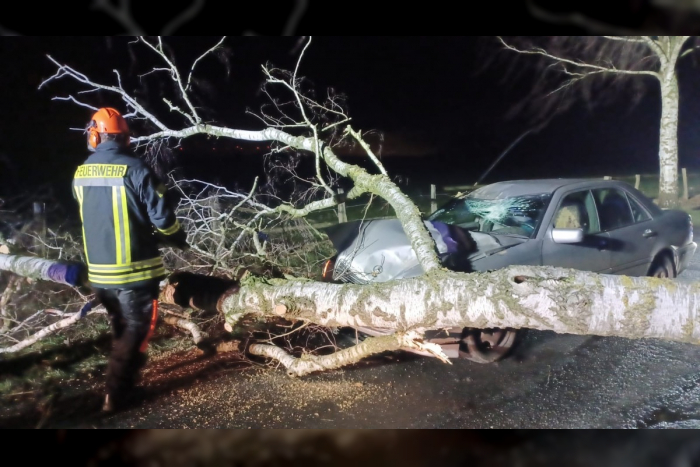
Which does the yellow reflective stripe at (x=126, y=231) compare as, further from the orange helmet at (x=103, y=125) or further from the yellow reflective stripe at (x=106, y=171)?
the orange helmet at (x=103, y=125)

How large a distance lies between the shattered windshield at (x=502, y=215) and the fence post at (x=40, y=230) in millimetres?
2583

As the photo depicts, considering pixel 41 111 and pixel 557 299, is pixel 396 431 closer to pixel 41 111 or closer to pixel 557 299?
pixel 557 299

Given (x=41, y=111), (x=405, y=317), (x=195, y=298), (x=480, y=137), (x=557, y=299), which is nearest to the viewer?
(x=557, y=299)

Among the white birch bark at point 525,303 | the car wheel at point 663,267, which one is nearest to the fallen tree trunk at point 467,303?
the white birch bark at point 525,303

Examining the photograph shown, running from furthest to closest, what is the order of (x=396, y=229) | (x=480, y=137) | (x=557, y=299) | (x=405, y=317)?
(x=480, y=137) → (x=396, y=229) → (x=405, y=317) → (x=557, y=299)

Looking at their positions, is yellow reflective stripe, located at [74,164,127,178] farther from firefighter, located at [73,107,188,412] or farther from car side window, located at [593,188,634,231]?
car side window, located at [593,188,634,231]

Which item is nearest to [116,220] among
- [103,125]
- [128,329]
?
[103,125]

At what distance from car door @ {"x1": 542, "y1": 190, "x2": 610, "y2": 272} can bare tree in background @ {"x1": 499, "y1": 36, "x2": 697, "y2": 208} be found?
0.54 metres

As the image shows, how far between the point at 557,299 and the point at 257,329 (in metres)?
1.91

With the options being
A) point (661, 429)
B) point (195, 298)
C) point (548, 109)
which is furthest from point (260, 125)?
point (661, 429)

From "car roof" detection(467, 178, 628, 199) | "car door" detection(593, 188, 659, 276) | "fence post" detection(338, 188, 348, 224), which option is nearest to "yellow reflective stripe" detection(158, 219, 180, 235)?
"fence post" detection(338, 188, 348, 224)

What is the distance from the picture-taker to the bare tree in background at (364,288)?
2.18 metres

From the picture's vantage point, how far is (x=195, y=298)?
2.96 m

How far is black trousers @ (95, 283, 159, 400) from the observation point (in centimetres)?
238
